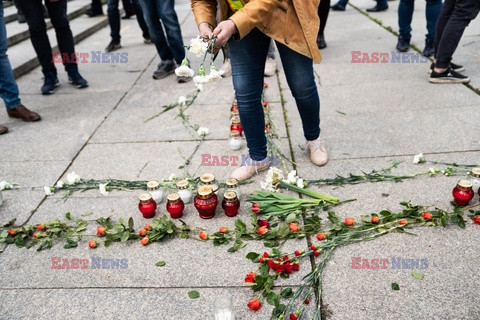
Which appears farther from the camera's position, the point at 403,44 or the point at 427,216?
the point at 403,44

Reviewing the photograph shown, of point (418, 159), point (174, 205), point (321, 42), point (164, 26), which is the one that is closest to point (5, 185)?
point (174, 205)

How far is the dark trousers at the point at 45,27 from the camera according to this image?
3955mm

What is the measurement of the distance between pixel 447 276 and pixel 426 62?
11.5 feet

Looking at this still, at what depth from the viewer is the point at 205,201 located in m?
2.22

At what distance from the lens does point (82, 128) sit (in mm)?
3602

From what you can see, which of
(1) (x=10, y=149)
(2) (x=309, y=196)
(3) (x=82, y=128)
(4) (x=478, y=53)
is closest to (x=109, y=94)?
(3) (x=82, y=128)

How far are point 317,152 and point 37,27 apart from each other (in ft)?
10.3

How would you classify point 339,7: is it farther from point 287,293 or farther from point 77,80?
point 287,293

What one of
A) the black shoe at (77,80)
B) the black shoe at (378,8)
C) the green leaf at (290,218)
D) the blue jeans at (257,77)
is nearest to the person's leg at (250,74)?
the blue jeans at (257,77)

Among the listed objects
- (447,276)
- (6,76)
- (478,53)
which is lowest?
(478,53)

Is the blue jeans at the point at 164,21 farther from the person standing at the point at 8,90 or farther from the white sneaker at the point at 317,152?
the white sneaker at the point at 317,152

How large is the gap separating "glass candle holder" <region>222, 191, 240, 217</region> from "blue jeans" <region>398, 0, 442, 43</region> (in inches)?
141

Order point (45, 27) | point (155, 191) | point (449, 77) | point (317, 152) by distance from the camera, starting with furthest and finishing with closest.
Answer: point (45, 27), point (449, 77), point (317, 152), point (155, 191)

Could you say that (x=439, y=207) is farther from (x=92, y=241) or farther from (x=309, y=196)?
(x=92, y=241)
